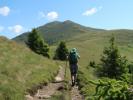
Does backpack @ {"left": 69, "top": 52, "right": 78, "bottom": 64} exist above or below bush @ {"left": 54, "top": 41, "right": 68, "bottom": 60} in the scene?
below

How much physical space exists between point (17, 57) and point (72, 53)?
5956 millimetres

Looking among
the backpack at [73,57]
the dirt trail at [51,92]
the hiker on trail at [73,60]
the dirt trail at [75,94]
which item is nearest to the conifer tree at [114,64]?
the dirt trail at [51,92]

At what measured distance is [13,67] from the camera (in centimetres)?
2106

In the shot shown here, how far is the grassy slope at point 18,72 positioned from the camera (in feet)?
52.9

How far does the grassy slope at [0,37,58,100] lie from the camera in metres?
16.1

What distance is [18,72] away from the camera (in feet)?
66.2

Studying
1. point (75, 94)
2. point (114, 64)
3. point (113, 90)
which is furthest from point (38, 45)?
point (113, 90)

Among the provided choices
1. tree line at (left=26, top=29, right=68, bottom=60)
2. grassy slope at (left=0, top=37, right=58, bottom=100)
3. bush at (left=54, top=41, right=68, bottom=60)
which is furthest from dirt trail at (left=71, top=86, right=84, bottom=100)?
bush at (left=54, top=41, right=68, bottom=60)

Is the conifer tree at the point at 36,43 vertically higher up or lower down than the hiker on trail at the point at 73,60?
higher up

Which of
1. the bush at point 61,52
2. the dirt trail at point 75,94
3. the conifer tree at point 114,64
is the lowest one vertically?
the dirt trail at point 75,94

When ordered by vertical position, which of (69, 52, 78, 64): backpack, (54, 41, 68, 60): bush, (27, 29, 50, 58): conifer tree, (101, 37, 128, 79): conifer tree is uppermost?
(27, 29, 50, 58): conifer tree

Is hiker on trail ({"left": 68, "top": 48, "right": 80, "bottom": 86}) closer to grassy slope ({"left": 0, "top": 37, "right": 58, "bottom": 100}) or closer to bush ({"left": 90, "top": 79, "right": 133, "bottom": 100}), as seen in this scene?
grassy slope ({"left": 0, "top": 37, "right": 58, "bottom": 100})

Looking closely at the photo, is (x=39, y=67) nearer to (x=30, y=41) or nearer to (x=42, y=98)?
(x=42, y=98)

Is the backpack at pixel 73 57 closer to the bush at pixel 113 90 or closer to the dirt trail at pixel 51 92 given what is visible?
the dirt trail at pixel 51 92
